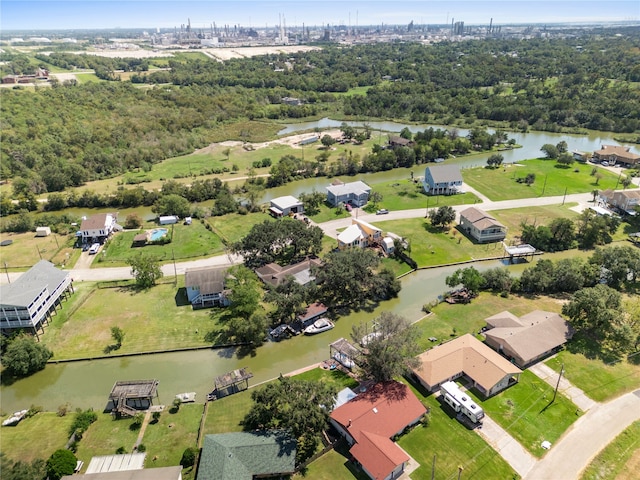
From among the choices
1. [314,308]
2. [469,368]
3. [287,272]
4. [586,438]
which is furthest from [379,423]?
[287,272]

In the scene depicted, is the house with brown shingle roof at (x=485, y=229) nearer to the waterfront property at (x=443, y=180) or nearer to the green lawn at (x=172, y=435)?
the waterfront property at (x=443, y=180)

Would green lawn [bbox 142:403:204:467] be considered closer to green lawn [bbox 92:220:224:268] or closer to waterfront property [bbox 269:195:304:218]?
green lawn [bbox 92:220:224:268]

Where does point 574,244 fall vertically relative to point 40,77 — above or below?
below

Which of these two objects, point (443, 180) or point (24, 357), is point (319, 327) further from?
point (443, 180)

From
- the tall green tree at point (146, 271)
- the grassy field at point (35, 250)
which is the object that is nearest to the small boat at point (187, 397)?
the tall green tree at point (146, 271)

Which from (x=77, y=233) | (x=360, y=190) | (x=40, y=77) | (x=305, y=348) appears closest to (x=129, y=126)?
(x=77, y=233)

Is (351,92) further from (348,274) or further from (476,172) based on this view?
(348,274)
